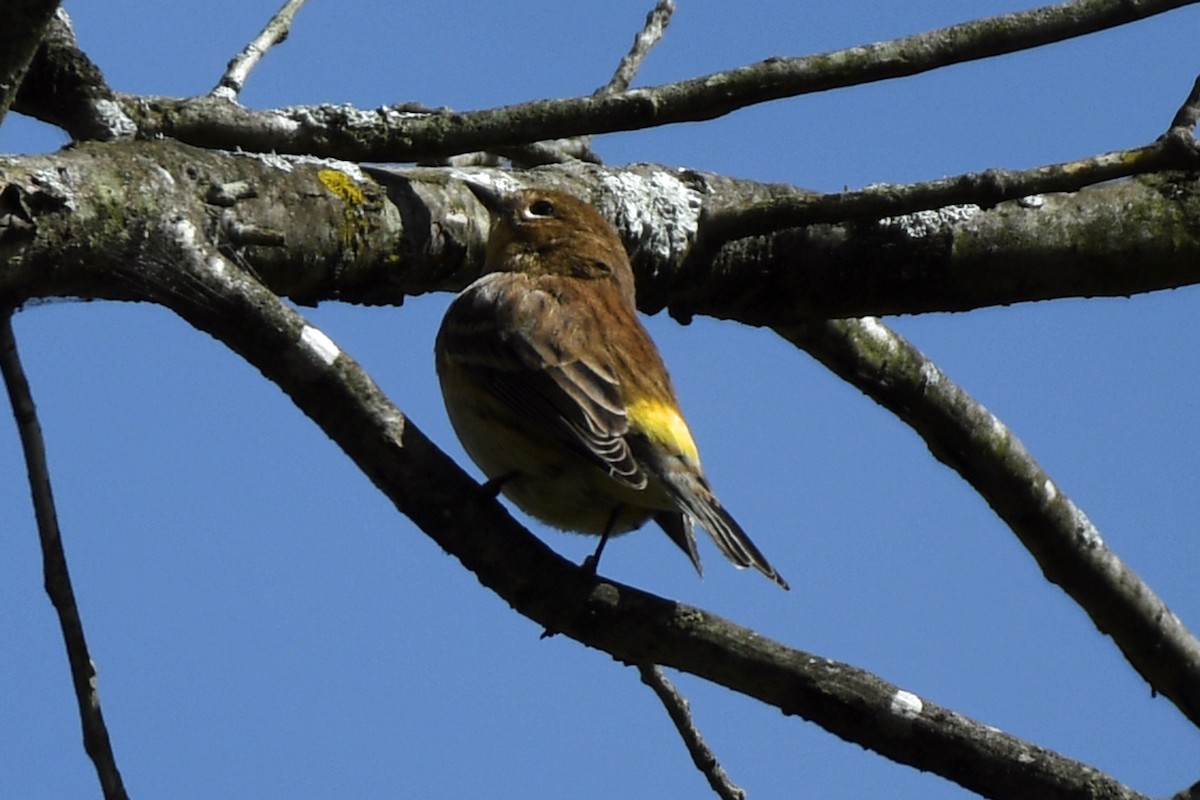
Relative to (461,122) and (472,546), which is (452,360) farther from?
(472,546)

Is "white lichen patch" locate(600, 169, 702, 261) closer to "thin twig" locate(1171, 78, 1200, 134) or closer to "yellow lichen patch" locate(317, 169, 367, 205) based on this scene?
"yellow lichen patch" locate(317, 169, 367, 205)

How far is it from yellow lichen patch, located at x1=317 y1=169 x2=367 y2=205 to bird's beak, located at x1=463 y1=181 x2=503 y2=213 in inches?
20.1

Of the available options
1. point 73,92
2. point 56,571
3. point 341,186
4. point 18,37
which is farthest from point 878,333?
point 18,37

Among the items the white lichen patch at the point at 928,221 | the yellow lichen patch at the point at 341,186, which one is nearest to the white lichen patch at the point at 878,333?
the white lichen patch at the point at 928,221

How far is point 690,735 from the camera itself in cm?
429

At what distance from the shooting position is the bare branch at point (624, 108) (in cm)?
451

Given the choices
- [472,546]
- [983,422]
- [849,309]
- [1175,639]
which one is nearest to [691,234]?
[849,309]

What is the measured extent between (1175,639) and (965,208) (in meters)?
1.63

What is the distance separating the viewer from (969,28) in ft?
15.3

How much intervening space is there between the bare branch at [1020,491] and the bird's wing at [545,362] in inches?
27.6

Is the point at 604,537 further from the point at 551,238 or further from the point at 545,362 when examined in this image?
the point at 551,238

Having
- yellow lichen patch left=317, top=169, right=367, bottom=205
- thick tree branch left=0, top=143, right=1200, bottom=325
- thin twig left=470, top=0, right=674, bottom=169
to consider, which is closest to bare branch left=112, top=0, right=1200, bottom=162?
thick tree branch left=0, top=143, right=1200, bottom=325

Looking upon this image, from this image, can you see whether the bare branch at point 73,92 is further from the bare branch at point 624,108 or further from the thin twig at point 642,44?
the thin twig at point 642,44

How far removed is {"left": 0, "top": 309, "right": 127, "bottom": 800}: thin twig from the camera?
3.08 metres
